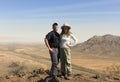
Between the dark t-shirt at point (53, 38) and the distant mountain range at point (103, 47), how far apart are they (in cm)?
10448

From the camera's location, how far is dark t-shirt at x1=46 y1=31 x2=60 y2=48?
10.4m

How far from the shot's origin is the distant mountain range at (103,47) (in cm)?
11950

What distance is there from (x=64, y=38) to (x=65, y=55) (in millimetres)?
646

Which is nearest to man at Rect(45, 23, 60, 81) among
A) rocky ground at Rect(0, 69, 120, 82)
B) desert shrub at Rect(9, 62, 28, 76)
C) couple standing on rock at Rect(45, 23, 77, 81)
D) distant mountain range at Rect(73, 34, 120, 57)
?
couple standing on rock at Rect(45, 23, 77, 81)

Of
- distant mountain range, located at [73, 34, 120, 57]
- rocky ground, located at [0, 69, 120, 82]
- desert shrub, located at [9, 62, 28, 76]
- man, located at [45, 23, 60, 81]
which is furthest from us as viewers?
distant mountain range, located at [73, 34, 120, 57]

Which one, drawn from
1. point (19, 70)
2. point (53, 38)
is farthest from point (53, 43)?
point (19, 70)

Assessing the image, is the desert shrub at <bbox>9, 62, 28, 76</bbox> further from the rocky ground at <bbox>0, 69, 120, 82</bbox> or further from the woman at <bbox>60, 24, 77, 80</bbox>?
the woman at <bbox>60, 24, 77, 80</bbox>

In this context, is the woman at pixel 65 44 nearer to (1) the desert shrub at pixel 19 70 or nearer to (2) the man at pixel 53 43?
(2) the man at pixel 53 43

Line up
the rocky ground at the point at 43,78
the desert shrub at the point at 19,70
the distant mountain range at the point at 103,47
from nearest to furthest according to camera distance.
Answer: the rocky ground at the point at 43,78
the desert shrub at the point at 19,70
the distant mountain range at the point at 103,47

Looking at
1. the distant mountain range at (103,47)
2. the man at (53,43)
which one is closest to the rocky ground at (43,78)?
the man at (53,43)

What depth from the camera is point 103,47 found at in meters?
128

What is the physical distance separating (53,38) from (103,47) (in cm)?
11923

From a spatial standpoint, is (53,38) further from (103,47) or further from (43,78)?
(103,47)

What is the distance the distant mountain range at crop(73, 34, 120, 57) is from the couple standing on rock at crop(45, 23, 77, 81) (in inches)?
4095
